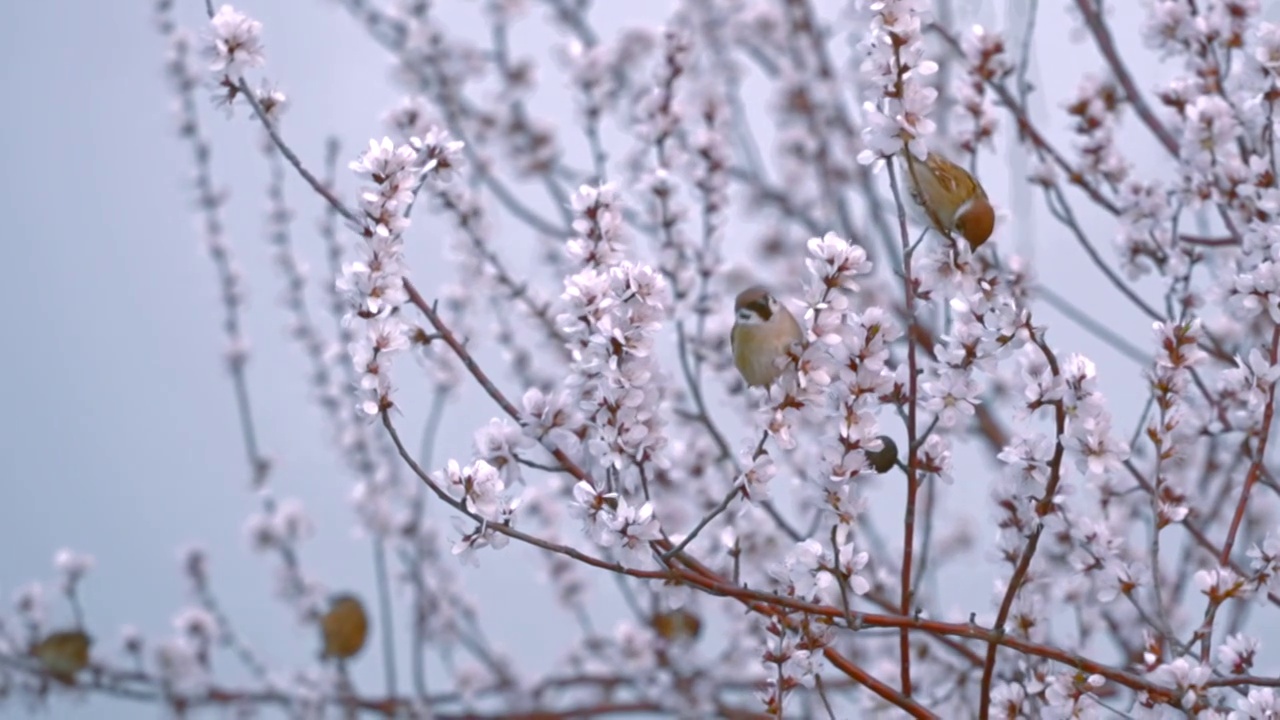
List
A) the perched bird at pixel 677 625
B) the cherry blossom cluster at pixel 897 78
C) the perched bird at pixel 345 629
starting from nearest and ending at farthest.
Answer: the cherry blossom cluster at pixel 897 78, the perched bird at pixel 677 625, the perched bird at pixel 345 629

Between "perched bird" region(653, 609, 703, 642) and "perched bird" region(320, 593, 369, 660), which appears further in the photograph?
"perched bird" region(320, 593, 369, 660)

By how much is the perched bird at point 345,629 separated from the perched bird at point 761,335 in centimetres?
124

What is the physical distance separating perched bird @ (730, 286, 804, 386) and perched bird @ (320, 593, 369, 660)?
124 centimetres

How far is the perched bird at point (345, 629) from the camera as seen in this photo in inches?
76.2


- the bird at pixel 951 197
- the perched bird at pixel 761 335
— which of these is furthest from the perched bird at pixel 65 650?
the bird at pixel 951 197

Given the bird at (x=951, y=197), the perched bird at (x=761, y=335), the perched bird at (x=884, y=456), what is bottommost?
the perched bird at (x=884, y=456)

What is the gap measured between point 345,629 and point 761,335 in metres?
1.29

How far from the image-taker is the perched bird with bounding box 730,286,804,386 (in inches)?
32.7

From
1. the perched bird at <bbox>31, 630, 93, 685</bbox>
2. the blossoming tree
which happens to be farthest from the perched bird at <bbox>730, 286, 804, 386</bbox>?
the perched bird at <bbox>31, 630, 93, 685</bbox>

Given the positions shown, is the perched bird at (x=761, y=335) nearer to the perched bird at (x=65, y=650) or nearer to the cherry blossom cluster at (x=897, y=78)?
the cherry blossom cluster at (x=897, y=78)

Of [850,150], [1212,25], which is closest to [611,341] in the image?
[1212,25]

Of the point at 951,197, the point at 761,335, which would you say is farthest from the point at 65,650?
the point at 951,197

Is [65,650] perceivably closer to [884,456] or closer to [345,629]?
[345,629]

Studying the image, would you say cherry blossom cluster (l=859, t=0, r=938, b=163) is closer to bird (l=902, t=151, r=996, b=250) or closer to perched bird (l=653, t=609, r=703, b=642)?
bird (l=902, t=151, r=996, b=250)
